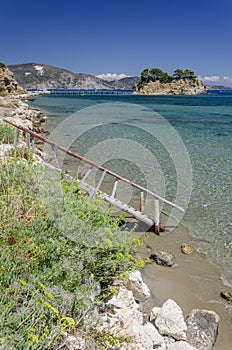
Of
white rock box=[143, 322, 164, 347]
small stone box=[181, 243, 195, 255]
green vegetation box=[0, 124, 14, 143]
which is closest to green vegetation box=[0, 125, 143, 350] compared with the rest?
white rock box=[143, 322, 164, 347]

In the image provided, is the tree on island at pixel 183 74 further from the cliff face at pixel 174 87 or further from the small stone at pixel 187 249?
the small stone at pixel 187 249

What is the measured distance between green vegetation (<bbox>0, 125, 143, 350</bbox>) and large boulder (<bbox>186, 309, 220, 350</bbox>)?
169 cm

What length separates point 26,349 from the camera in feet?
7.88

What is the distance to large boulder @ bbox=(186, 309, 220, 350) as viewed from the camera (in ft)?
15.9

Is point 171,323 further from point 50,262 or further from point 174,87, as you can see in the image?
point 174,87

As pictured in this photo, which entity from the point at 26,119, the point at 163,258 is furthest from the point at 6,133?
the point at 26,119

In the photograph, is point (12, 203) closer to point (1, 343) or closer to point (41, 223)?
point (41, 223)

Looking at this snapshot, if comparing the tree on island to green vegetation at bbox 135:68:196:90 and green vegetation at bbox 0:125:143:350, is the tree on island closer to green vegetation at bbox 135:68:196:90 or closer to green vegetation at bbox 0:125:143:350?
green vegetation at bbox 135:68:196:90

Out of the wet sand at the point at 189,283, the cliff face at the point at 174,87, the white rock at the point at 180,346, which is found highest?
the cliff face at the point at 174,87

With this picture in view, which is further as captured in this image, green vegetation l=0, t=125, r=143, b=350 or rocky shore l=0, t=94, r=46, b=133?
rocky shore l=0, t=94, r=46, b=133

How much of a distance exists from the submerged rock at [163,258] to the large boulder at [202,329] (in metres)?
1.86

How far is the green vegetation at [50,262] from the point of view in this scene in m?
2.76

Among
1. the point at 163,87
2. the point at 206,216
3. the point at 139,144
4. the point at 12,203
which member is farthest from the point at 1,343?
the point at 163,87

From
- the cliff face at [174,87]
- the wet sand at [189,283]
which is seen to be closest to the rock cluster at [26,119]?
the wet sand at [189,283]
